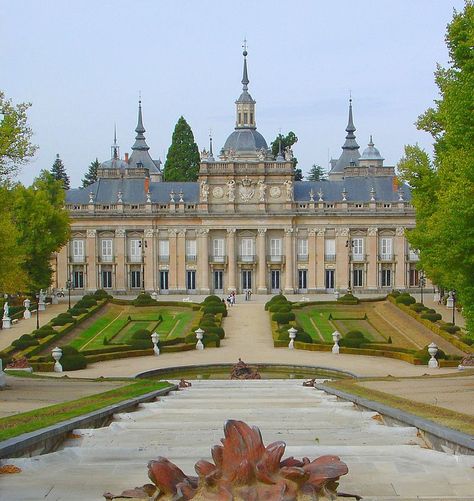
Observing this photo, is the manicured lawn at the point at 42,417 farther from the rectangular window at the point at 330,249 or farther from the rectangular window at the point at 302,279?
the rectangular window at the point at 330,249

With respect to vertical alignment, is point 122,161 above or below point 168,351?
above

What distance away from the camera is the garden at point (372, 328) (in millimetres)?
35991

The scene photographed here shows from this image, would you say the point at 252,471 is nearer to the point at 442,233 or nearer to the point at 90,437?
the point at 90,437

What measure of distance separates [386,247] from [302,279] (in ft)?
23.5

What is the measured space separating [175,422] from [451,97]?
10590mm

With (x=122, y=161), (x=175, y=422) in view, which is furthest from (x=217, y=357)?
(x=122, y=161)

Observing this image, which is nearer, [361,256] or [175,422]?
[175,422]

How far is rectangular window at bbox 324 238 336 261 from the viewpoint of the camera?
218 feet

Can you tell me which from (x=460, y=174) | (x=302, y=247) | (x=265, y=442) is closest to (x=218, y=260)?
(x=302, y=247)

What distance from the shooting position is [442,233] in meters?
19.8

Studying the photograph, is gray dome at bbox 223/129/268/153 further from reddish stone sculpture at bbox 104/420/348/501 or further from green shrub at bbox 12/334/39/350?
reddish stone sculpture at bbox 104/420/348/501

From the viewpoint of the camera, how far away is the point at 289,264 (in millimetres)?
66125

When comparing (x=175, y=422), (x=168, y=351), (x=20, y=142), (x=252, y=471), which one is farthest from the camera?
(x=168, y=351)

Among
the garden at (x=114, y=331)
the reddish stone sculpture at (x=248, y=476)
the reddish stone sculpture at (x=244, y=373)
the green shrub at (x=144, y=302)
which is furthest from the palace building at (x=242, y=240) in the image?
the reddish stone sculpture at (x=248, y=476)
